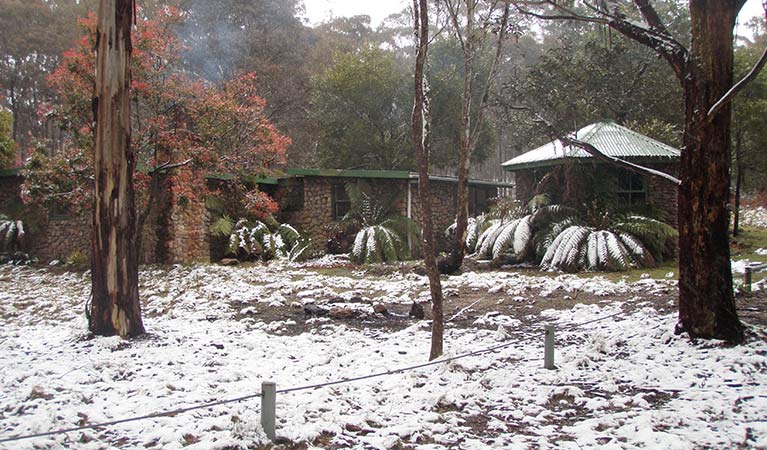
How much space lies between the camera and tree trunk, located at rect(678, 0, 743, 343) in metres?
5.20

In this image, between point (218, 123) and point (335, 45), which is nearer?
point (218, 123)

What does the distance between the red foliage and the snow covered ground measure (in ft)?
13.5

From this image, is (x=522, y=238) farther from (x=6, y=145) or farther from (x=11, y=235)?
(x=6, y=145)

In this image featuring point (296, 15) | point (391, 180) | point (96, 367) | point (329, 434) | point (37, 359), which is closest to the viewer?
point (329, 434)

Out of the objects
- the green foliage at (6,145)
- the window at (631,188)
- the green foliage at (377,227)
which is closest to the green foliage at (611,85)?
the window at (631,188)

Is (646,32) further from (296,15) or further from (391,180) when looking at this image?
(296,15)

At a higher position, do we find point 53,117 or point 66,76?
point 66,76

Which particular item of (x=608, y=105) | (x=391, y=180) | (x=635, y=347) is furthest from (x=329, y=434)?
(x=608, y=105)

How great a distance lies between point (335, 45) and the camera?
1147 inches

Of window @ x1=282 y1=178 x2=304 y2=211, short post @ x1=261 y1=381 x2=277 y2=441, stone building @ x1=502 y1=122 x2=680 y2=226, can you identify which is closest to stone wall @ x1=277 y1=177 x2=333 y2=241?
window @ x1=282 y1=178 x2=304 y2=211

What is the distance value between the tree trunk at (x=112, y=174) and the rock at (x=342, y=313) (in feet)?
8.56

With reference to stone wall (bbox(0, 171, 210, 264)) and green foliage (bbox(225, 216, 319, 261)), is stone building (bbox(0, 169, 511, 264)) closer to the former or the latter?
stone wall (bbox(0, 171, 210, 264))

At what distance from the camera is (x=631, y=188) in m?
14.7

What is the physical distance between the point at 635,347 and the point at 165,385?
4.45 m
